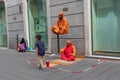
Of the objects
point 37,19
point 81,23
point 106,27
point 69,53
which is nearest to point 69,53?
point 69,53

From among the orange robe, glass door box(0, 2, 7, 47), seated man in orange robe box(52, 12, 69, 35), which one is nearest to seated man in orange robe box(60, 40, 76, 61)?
the orange robe

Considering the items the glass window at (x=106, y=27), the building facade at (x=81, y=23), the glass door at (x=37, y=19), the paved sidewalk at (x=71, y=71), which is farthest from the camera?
the glass door at (x=37, y=19)

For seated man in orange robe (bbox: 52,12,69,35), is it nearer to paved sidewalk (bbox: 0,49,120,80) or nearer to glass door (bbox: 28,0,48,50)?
paved sidewalk (bbox: 0,49,120,80)

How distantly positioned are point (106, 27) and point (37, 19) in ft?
17.5

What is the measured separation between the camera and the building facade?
33.8ft

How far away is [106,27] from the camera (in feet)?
34.4

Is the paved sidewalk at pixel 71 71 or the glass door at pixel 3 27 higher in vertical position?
the glass door at pixel 3 27

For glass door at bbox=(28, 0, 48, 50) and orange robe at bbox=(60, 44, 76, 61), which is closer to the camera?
orange robe at bbox=(60, 44, 76, 61)

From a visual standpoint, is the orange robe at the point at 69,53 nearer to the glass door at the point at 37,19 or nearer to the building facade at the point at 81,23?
the building facade at the point at 81,23

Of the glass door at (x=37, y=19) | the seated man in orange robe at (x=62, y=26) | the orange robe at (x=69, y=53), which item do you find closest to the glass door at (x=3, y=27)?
the glass door at (x=37, y=19)

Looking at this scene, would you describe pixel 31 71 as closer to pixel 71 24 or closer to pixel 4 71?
pixel 4 71

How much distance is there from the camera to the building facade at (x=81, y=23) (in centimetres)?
1031

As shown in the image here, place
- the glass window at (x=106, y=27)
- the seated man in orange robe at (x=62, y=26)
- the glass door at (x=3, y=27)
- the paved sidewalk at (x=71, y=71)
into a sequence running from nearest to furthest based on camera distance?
1. the paved sidewalk at (x=71, y=71)
2. the glass window at (x=106, y=27)
3. the seated man in orange robe at (x=62, y=26)
4. the glass door at (x=3, y=27)

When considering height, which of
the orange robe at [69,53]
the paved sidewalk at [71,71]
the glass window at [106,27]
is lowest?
the paved sidewalk at [71,71]
